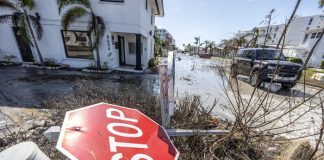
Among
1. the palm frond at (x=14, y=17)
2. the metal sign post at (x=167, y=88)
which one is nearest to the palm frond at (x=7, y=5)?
the palm frond at (x=14, y=17)

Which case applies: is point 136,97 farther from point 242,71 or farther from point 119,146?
point 242,71

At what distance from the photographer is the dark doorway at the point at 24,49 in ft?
36.4

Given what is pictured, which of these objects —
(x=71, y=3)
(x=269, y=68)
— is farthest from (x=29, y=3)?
(x=269, y=68)

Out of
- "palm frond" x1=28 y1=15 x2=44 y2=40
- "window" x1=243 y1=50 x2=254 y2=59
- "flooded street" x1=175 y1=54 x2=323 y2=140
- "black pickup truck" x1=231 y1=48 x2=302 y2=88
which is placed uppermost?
"palm frond" x1=28 y1=15 x2=44 y2=40

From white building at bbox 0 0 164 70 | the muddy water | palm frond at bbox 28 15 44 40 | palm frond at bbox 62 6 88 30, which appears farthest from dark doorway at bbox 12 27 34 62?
the muddy water

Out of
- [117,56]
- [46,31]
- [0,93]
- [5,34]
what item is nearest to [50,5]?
[46,31]

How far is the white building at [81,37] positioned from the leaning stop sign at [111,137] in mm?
9614

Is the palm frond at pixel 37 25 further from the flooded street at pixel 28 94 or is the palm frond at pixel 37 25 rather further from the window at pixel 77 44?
the flooded street at pixel 28 94

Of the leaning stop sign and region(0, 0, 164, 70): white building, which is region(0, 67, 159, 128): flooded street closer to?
the leaning stop sign

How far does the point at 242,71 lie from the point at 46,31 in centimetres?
1316

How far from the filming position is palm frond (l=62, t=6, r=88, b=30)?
911 cm

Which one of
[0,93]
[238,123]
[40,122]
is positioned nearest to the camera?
[238,123]

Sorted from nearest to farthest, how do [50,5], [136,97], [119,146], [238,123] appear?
[119,146], [238,123], [136,97], [50,5]

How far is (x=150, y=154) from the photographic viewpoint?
3.17ft
